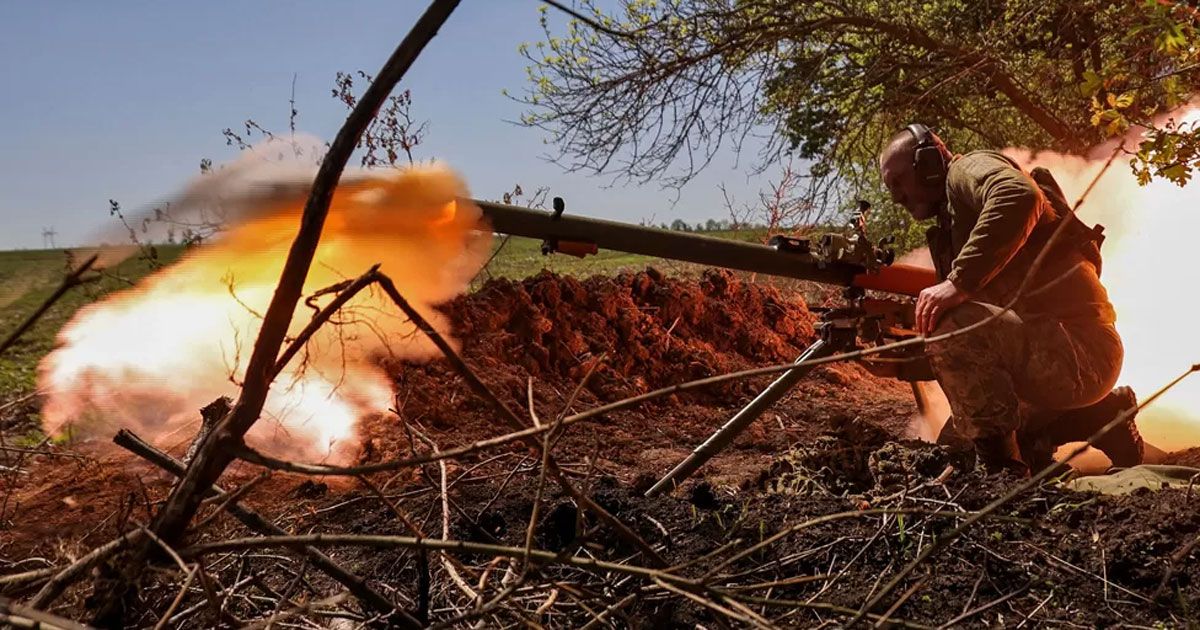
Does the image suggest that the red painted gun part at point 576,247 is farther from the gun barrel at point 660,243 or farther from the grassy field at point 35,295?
the grassy field at point 35,295

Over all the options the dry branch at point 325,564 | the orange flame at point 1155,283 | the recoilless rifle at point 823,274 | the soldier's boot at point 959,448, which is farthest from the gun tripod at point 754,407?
the orange flame at point 1155,283

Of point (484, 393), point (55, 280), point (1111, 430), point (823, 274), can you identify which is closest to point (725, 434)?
point (823, 274)

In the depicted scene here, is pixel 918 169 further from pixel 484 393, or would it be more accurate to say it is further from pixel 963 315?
pixel 484 393

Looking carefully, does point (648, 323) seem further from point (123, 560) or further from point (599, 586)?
point (123, 560)

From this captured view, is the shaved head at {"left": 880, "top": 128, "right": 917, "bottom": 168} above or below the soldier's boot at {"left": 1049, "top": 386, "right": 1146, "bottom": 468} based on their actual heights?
above

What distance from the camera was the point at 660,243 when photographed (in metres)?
4.18

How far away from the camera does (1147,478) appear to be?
4.19 meters

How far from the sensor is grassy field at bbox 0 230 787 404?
330cm

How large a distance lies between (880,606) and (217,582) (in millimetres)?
2334

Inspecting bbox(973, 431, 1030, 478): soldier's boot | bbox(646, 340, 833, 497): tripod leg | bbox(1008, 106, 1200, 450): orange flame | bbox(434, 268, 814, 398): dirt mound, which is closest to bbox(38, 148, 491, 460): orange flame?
bbox(434, 268, 814, 398): dirt mound

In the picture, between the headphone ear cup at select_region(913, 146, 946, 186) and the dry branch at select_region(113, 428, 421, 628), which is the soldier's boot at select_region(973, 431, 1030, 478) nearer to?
the headphone ear cup at select_region(913, 146, 946, 186)

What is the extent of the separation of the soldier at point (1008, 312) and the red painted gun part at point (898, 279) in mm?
131

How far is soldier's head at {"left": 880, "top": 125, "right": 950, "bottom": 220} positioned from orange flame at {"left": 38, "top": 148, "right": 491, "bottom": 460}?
8.78 feet

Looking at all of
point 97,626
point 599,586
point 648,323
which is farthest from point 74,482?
point 648,323
